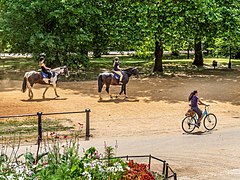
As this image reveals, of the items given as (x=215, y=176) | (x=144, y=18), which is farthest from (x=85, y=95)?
(x=215, y=176)

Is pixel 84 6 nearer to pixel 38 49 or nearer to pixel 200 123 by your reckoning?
pixel 38 49

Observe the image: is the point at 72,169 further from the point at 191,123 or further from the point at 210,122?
the point at 210,122

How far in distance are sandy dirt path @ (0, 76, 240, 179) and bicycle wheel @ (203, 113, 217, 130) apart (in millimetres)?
225

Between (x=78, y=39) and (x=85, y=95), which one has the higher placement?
(x=78, y=39)

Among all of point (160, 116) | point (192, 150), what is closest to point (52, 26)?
point (160, 116)

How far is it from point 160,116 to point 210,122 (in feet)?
8.96

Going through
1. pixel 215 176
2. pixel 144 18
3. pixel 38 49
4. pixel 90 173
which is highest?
pixel 144 18

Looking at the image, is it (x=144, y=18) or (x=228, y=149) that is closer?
(x=228, y=149)

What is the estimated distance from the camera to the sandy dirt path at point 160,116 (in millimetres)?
11781

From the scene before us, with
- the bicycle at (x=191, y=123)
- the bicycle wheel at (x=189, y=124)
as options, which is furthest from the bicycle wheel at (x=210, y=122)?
the bicycle wheel at (x=189, y=124)

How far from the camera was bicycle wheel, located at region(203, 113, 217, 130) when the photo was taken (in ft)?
52.1

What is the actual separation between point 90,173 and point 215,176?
4744 millimetres

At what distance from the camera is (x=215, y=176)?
10.3 metres

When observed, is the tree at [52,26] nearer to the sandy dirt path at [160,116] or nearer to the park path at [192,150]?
the sandy dirt path at [160,116]
